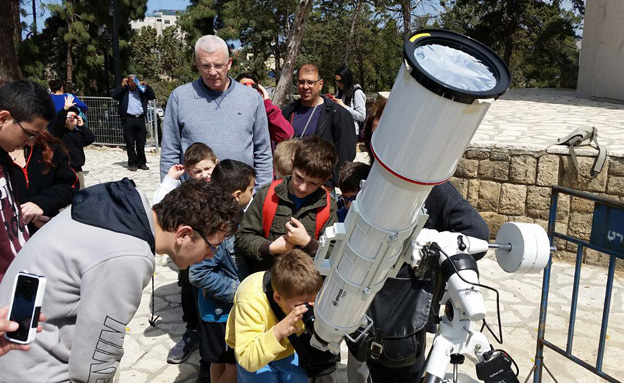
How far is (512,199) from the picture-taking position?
589cm

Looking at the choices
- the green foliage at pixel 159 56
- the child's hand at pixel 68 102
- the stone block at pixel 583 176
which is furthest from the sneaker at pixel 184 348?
the green foliage at pixel 159 56

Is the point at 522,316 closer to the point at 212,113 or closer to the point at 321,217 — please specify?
the point at 321,217

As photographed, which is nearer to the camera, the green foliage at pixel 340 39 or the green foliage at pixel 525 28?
the green foliage at pixel 525 28

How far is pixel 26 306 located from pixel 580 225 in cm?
557

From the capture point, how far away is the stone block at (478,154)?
5926 mm

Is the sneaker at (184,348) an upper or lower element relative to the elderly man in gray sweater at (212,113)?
lower

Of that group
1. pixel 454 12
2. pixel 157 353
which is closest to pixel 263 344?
pixel 157 353

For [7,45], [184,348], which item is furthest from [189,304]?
[7,45]

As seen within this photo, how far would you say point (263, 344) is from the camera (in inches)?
80.9

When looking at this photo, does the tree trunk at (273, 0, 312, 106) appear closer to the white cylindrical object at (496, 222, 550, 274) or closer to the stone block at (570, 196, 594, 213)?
the stone block at (570, 196, 594, 213)

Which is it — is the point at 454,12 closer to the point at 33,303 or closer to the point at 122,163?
the point at 122,163

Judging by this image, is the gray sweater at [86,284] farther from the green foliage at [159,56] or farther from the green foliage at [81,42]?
the green foliage at [159,56]

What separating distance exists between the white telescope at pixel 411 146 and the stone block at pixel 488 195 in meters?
4.69

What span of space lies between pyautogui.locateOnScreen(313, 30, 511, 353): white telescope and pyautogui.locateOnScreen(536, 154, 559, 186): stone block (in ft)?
15.2
